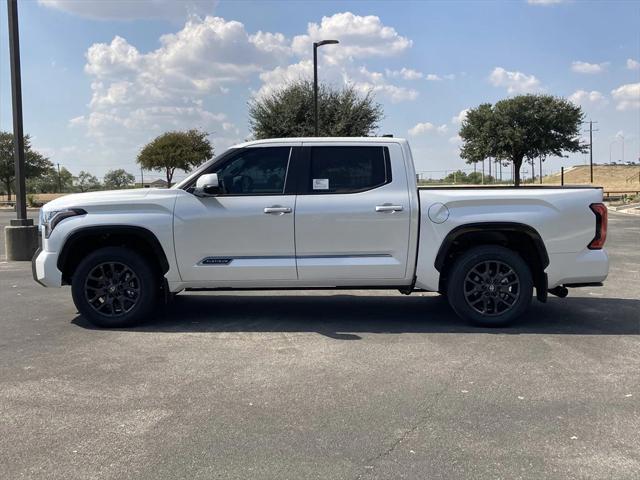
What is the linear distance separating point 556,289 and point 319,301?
9.78ft

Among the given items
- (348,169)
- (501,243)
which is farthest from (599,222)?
(348,169)

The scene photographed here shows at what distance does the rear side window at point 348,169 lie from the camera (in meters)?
6.36

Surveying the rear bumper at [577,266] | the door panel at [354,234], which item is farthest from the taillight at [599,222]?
the door panel at [354,234]

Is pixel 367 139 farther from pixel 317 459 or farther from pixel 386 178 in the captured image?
pixel 317 459

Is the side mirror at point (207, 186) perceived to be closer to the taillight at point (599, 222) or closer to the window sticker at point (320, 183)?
the window sticker at point (320, 183)

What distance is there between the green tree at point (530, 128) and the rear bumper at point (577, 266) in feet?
145

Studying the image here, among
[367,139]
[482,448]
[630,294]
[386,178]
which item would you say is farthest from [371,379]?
[630,294]

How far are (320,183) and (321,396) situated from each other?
2634 mm

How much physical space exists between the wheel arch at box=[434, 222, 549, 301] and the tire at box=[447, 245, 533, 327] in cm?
16

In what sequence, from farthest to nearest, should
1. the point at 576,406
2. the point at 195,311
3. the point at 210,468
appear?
the point at 195,311 → the point at 576,406 → the point at 210,468

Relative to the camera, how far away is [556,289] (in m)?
6.50

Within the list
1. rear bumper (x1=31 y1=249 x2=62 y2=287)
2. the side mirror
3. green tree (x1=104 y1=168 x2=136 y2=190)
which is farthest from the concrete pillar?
green tree (x1=104 y1=168 x2=136 y2=190)

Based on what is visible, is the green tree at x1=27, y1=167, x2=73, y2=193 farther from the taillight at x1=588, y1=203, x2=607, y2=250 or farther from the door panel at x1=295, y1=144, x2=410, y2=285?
the taillight at x1=588, y1=203, x2=607, y2=250

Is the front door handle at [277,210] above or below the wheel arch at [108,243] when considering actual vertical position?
above
